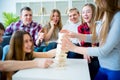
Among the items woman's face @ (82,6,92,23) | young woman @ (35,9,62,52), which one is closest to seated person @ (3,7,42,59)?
young woman @ (35,9,62,52)

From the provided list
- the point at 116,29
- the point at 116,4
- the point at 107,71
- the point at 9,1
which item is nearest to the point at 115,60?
the point at 107,71

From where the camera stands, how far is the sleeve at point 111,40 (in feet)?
4.41

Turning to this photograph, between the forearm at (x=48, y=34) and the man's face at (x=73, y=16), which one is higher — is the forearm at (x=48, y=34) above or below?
below

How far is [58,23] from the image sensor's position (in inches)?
136

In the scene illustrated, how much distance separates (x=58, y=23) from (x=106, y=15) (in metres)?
2.06

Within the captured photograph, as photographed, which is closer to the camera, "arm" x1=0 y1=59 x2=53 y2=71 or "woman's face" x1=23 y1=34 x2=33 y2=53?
"arm" x1=0 y1=59 x2=53 y2=71

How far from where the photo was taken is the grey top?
1347 mm

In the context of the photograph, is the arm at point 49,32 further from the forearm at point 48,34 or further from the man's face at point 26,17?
the man's face at point 26,17

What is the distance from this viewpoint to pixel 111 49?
54.3 inches

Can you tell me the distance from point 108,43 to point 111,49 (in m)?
0.05

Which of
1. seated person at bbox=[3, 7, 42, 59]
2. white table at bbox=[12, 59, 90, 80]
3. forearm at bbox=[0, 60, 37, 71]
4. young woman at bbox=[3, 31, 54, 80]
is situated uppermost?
seated person at bbox=[3, 7, 42, 59]

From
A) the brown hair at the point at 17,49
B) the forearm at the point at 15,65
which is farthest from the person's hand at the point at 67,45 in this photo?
the brown hair at the point at 17,49

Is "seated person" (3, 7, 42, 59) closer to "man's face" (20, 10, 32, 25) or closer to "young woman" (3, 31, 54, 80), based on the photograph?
"man's face" (20, 10, 32, 25)

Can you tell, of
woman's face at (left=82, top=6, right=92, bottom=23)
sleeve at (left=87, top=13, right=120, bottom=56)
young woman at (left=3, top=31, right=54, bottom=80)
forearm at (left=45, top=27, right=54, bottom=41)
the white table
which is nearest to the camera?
the white table
